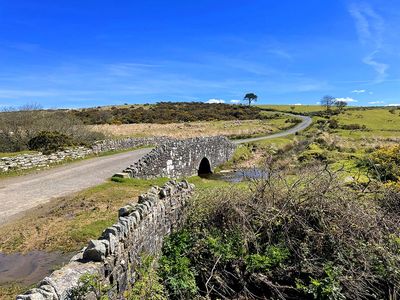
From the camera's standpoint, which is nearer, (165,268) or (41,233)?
(165,268)

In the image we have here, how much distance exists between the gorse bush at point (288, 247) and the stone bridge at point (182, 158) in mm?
9829

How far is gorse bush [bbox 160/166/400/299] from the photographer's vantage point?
7.64 metres

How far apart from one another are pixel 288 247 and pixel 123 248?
13.6ft

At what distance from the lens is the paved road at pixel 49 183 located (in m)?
13.5

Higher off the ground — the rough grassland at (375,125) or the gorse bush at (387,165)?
the rough grassland at (375,125)

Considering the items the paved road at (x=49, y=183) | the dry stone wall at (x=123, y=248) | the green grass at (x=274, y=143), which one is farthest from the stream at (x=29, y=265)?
the green grass at (x=274, y=143)

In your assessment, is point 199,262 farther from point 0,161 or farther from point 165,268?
point 0,161

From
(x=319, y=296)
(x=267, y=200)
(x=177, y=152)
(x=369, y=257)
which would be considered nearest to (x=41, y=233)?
(x=267, y=200)

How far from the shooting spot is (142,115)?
7106cm

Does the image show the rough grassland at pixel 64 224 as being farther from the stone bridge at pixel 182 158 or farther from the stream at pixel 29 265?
the stone bridge at pixel 182 158

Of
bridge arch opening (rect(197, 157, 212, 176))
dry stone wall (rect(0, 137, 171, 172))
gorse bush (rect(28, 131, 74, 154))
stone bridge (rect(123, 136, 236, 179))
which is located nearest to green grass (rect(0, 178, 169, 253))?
stone bridge (rect(123, 136, 236, 179))

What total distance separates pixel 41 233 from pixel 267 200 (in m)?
6.25

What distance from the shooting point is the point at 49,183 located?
1714 cm

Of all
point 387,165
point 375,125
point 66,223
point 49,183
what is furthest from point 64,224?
point 375,125
